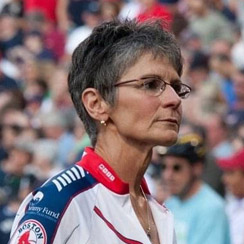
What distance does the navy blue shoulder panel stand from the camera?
3658 mm

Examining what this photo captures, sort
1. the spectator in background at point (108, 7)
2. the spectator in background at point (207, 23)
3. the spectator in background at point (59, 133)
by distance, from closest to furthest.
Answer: the spectator in background at point (59, 133) < the spectator in background at point (207, 23) < the spectator in background at point (108, 7)

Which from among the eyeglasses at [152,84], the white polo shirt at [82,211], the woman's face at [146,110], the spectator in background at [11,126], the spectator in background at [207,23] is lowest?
the white polo shirt at [82,211]

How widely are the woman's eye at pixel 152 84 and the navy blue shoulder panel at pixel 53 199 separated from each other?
38 centimetres

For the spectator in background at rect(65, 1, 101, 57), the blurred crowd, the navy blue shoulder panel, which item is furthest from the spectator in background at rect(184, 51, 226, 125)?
the navy blue shoulder panel

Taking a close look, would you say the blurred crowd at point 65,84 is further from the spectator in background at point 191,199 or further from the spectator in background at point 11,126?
the spectator in background at point 191,199

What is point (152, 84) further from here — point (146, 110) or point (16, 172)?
point (16, 172)

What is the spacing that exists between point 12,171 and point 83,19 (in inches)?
177

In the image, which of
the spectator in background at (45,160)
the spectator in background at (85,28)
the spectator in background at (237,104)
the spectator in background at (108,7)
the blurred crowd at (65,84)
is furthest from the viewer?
the spectator in background at (85,28)

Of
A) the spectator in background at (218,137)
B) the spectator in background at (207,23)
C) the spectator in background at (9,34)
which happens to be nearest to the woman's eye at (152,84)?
Result: the spectator in background at (218,137)

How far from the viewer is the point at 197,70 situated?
36.8ft

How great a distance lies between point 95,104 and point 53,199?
426 mm

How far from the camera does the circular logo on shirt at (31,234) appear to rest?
3.64 metres

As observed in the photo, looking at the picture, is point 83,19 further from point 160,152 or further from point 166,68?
point 166,68

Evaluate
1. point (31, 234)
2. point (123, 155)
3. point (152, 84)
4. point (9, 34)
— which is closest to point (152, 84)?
point (152, 84)
